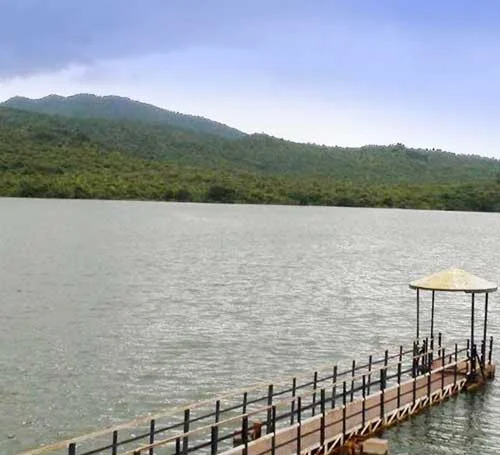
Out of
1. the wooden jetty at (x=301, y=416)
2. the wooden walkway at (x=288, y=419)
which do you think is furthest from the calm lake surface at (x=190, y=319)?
the wooden walkway at (x=288, y=419)

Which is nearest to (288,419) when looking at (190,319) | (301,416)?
(301,416)

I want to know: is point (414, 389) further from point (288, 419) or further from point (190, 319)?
point (190, 319)

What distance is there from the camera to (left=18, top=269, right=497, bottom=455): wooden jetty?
709 inches

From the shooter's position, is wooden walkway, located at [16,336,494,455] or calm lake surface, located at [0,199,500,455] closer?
wooden walkway, located at [16,336,494,455]

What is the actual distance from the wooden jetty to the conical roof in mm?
34

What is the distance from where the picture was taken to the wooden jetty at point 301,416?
18.0 meters

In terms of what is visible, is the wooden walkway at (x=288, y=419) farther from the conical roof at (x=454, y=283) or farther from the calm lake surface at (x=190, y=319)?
the conical roof at (x=454, y=283)

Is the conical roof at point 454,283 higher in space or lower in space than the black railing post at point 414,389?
higher

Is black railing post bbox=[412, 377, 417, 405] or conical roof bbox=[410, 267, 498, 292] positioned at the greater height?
conical roof bbox=[410, 267, 498, 292]

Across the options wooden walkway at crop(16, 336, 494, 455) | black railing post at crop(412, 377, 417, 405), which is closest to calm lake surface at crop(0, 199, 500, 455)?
black railing post at crop(412, 377, 417, 405)

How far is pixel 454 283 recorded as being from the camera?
28578mm

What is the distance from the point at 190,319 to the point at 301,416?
1945 cm

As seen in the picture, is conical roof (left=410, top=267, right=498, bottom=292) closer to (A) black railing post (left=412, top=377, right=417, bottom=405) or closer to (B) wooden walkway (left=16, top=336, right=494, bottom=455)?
(B) wooden walkway (left=16, top=336, right=494, bottom=455)

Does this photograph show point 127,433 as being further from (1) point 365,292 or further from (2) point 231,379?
(1) point 365,292
